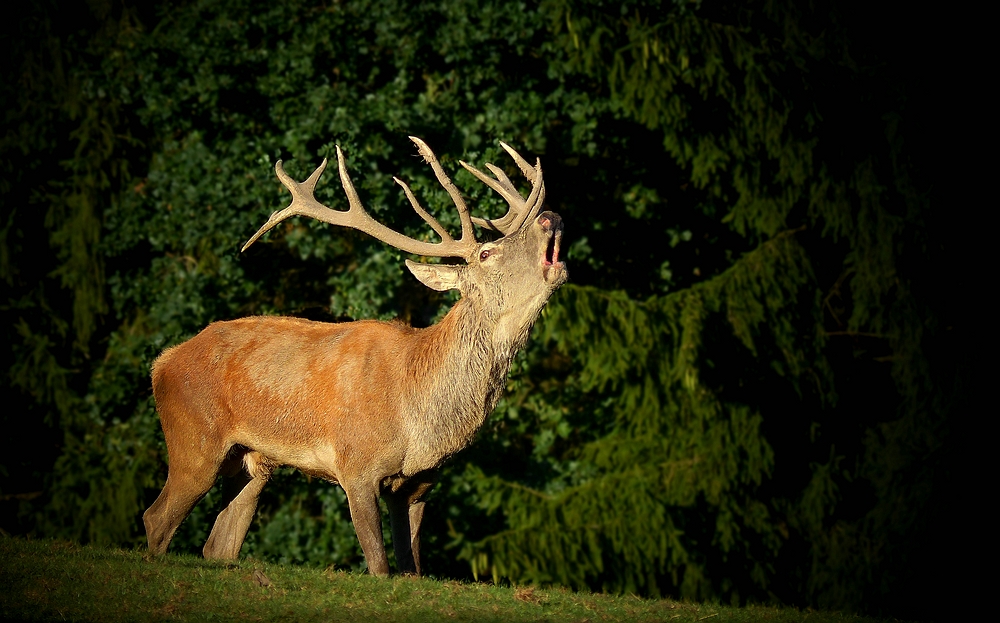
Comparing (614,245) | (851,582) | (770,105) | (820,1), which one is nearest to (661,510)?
(851,582)

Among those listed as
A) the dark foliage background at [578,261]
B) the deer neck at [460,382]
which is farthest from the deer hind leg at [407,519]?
the dark foliage background at [578,261]

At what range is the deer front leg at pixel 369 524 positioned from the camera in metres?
7.16

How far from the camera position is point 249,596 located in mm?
6500

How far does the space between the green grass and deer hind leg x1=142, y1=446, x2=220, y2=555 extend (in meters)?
0.22

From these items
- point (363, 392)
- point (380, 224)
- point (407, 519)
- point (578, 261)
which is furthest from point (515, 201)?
point (578, 261)

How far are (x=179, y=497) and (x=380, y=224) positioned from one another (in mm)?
2203

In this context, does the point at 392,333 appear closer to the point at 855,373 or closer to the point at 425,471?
the point at 425,471

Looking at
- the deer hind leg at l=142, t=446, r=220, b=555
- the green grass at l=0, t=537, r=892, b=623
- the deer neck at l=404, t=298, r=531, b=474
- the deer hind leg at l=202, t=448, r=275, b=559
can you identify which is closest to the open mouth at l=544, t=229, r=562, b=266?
the deer neck at l=404, t=298, r=531, b=474

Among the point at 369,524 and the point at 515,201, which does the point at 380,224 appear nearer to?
the point at 515,201

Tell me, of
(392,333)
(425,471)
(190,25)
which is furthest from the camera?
(190,25)

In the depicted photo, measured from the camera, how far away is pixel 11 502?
1441cm

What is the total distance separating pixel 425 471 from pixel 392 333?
1001 mm

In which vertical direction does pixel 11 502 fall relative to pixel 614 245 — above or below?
below

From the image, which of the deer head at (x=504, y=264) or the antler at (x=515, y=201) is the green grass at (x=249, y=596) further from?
the antler at (x=515, y=201)
